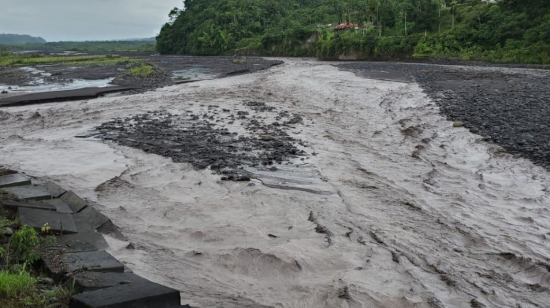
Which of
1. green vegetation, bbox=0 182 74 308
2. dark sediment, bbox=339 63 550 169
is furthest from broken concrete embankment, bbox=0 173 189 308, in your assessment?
dark sediment, bbox=339 63 550 169

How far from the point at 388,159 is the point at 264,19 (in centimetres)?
10861

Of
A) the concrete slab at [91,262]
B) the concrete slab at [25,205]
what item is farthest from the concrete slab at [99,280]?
the concrete slab at [25,205]

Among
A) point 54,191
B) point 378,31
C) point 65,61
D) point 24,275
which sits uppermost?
point 378,31

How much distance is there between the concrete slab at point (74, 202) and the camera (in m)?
8.96

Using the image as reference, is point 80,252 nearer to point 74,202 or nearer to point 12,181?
point 74,202

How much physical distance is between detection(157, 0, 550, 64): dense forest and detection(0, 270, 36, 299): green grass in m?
46.4

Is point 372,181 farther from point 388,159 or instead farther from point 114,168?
point 114,168

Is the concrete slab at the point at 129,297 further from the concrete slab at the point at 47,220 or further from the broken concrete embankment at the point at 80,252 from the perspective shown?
the concrete slab at the point at 47,220

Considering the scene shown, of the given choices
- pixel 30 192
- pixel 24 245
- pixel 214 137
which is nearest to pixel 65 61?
pixel 214 137

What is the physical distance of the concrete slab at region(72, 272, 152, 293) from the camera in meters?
5.14

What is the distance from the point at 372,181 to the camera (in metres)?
11.4

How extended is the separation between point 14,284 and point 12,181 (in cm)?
559

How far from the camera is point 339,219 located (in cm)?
902

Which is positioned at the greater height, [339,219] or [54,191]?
[54,191]
